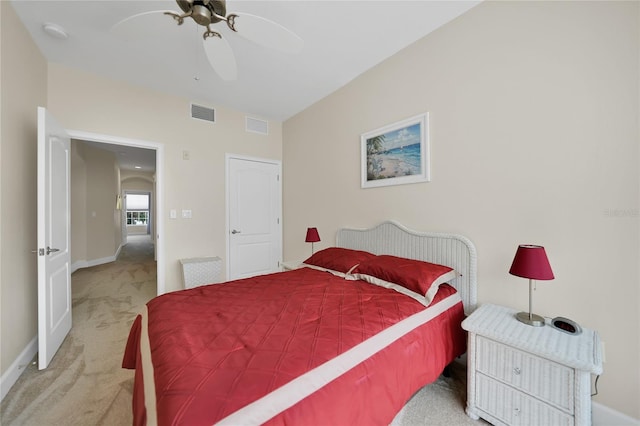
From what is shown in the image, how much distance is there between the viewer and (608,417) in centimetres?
138

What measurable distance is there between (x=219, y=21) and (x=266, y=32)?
278 mm

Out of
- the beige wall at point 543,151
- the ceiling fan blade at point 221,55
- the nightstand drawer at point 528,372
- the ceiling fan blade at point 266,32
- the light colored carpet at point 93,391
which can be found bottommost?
the light colored carpet at point 93,391

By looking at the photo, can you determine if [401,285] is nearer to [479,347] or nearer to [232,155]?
A: [479,347]

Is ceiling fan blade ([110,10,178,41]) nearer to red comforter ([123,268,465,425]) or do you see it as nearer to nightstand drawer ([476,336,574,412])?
red comforter ([123,268,465,425])

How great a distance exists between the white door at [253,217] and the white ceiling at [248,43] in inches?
43.3

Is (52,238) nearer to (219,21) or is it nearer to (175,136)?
(175,136)

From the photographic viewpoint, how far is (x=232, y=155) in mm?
Result: 3736

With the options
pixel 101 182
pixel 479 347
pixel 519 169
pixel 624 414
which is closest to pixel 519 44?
pixel 519 169

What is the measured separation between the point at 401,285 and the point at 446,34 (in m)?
2.11

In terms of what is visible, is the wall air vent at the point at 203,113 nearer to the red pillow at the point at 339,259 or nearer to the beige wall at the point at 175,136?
the beige wall at the point at 175,136

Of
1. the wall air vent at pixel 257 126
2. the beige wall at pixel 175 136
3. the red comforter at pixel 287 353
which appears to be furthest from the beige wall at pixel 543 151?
the beige wall at pixel 175 136

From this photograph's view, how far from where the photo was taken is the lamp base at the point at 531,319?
144 centimetres

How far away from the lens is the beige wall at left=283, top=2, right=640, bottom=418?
135 cm

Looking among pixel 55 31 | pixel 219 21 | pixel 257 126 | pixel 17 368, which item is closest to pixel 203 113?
pixel 257 126
